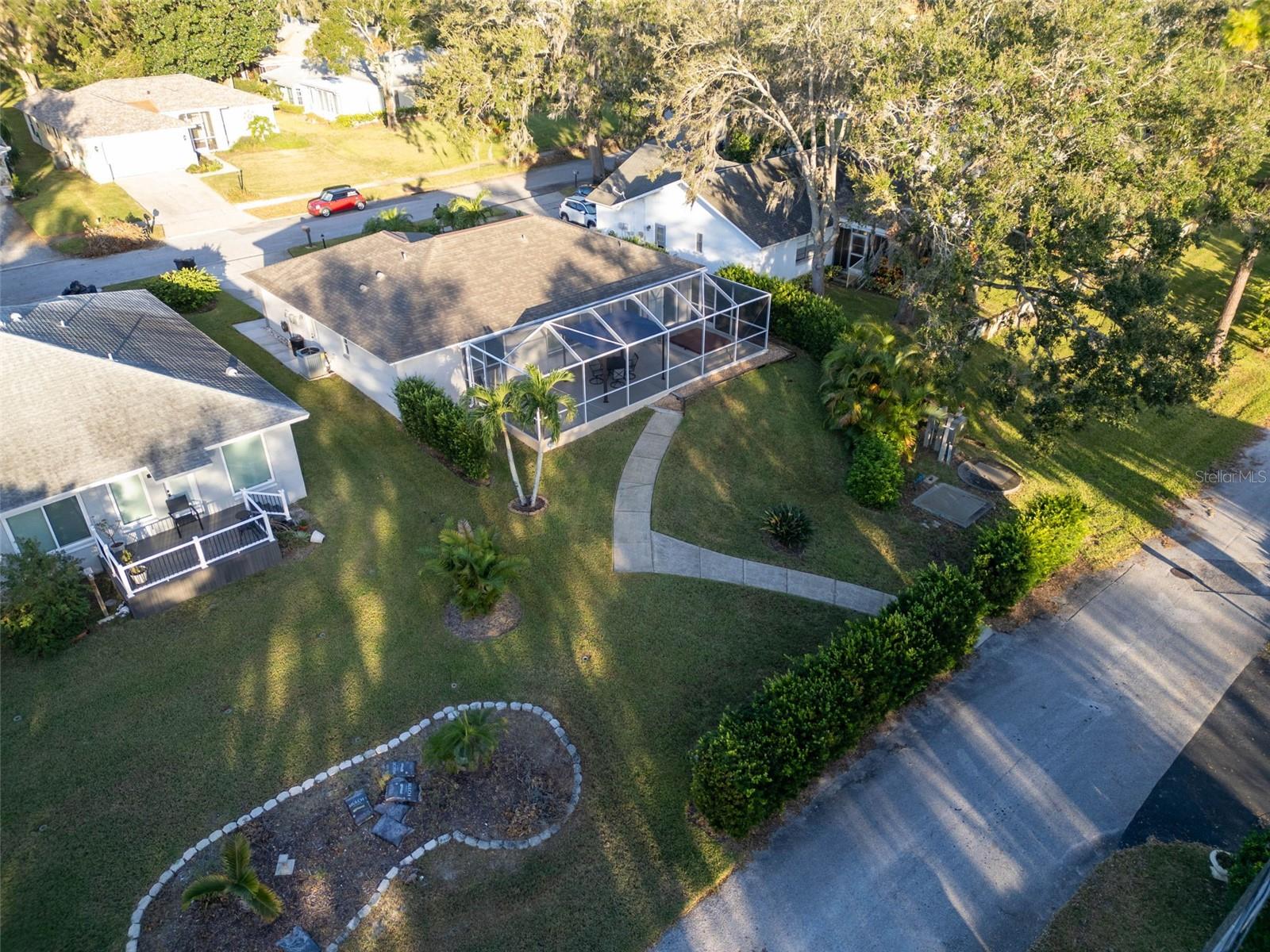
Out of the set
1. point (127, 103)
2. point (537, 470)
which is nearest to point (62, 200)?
point (127, 103)

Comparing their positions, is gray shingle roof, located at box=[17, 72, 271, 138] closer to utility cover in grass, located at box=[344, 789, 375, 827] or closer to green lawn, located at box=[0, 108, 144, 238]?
green lawn, located at box=[0, 108, 144, 238]

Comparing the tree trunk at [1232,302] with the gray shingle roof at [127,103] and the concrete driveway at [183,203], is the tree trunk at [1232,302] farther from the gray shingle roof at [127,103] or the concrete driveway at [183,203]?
the gray shingle roof at [127,103]

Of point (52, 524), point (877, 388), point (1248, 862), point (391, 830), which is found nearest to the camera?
point (1248, 862)

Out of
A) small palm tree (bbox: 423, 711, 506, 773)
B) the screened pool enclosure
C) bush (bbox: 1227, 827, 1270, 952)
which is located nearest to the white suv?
the screened pool enclosure

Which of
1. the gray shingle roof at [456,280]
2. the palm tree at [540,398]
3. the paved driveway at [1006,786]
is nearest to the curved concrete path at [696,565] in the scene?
the paved driveway at [1006,786]

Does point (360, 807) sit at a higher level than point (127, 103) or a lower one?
lower

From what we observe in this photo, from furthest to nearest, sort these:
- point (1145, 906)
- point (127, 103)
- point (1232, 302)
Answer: point (127, 103) → point (1232, 302) → point (1145, 906)

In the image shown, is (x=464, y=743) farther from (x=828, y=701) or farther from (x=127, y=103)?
(x=127, y=103)

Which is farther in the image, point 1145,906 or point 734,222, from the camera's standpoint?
point 734,222
